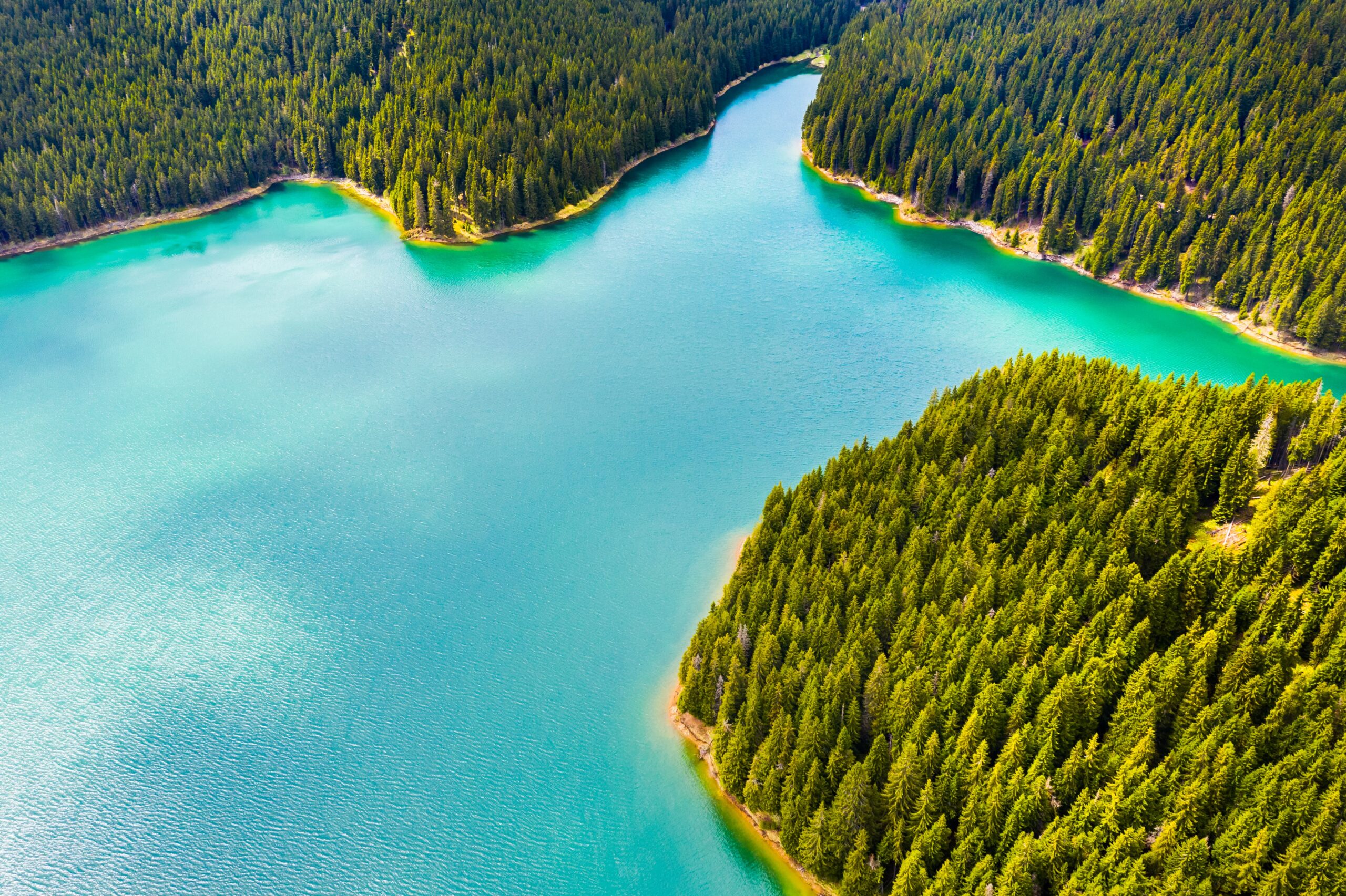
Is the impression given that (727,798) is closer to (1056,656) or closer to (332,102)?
(1056,656)

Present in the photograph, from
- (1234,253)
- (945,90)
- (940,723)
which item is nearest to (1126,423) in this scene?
(940,723)

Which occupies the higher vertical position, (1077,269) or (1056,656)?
(1077,269)

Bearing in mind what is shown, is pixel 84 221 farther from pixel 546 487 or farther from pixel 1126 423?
pixel 1126 423

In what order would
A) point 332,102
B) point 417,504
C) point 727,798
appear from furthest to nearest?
point 332,102
point 417,504
point 727,798

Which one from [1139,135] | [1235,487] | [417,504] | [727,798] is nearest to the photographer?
[727,798]

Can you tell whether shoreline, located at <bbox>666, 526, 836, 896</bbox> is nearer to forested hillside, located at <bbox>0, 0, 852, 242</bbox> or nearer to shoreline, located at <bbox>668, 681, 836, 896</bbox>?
shoreline, located at <bbox>668, 681, 836, 896</bbox>

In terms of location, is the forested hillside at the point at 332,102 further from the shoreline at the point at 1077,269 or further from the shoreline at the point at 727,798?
the shoreline at the point at 727,798

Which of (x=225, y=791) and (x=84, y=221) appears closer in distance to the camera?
(x=225, y=791)

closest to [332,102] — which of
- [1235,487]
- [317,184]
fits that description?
[317,184]
